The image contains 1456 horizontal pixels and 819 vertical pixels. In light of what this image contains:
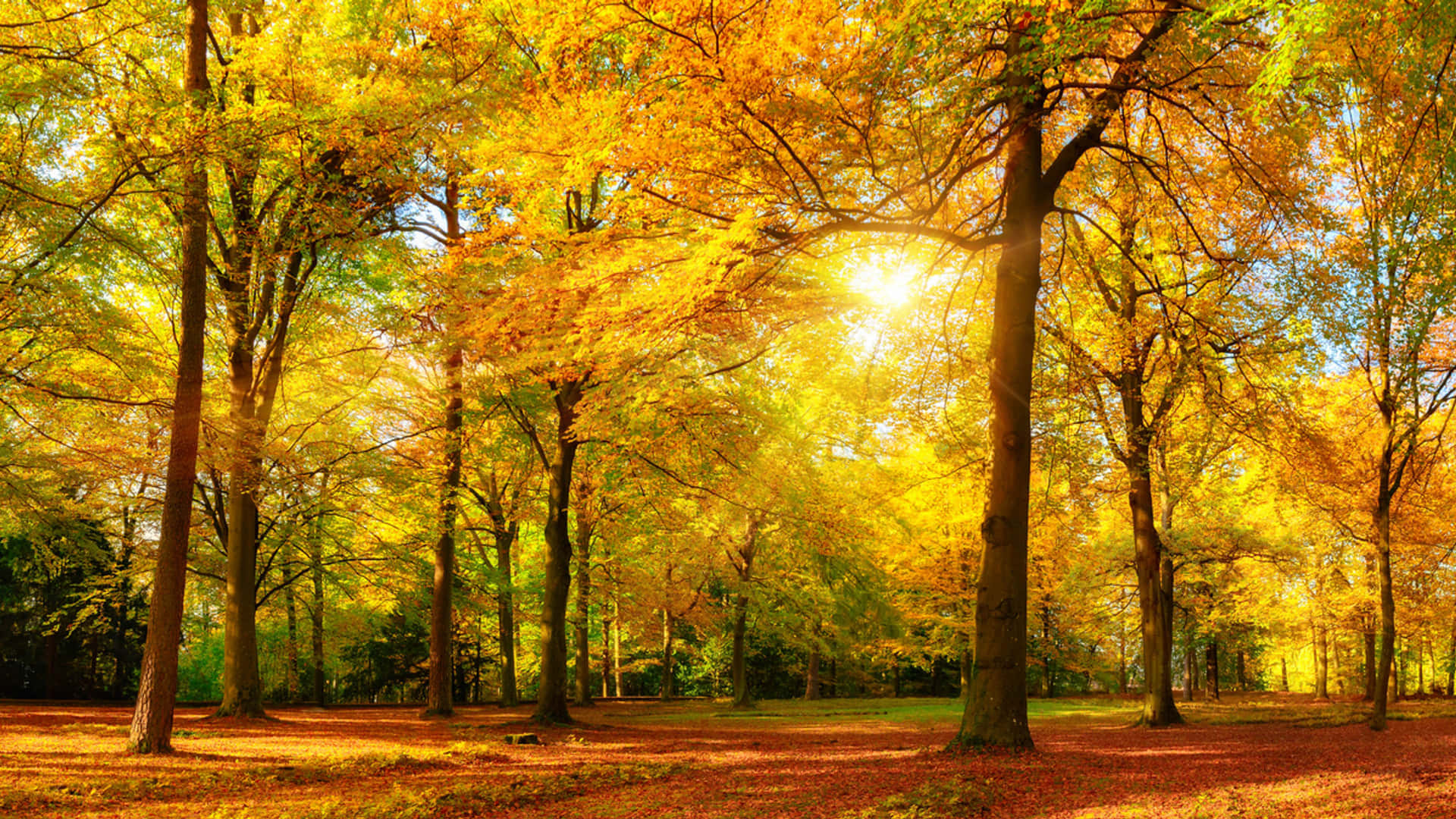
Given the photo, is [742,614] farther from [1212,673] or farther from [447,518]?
[1212,673]

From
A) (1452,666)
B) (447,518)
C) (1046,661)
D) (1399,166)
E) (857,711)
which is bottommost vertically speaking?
(1452,666)

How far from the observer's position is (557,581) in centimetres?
1583

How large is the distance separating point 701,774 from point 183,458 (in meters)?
7.31

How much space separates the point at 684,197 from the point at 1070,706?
24.1 m

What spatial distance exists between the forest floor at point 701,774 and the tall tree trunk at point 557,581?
868 millimetres

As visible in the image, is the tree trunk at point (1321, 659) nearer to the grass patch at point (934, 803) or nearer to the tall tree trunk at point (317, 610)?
the grass patch at point (934, 803)

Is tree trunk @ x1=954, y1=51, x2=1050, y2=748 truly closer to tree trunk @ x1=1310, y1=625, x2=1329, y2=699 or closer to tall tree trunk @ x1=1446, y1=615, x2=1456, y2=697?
tree trunk @ x1=1310, y1=625, x2=1329, y2=699

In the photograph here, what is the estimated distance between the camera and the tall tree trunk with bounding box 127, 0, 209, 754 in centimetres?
972

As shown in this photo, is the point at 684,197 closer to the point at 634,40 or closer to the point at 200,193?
the point at 634,40

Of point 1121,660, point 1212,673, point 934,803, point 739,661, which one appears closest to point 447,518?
point 934,803

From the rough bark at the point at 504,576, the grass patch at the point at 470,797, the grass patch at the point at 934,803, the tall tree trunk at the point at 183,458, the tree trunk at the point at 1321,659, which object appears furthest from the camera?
the tree trunk at the point at 1321,659

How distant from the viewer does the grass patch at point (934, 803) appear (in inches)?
227

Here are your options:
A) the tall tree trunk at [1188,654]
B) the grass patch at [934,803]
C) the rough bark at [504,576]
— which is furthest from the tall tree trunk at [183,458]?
the tall tree trunk at [1188,654]

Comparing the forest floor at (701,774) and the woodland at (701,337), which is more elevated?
the woodland at (701,337)
